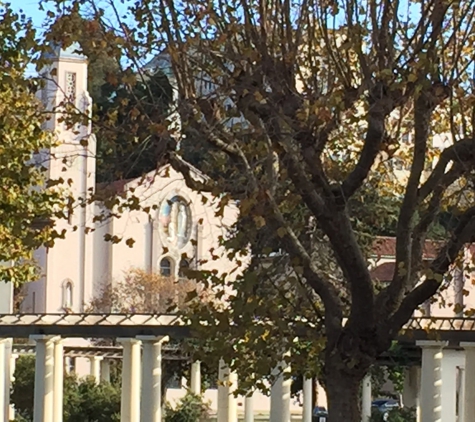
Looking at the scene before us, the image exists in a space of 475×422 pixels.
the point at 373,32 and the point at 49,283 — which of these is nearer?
the point at 373,32

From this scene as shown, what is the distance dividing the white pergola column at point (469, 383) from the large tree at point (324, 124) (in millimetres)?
19279

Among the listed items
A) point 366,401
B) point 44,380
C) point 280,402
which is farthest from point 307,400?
point 44,380

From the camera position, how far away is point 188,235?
7956cm

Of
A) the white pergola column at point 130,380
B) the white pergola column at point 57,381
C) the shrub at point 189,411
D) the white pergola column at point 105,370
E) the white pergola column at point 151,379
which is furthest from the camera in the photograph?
the white pergola column at point 105,370

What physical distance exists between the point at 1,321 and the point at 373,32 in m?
27.7

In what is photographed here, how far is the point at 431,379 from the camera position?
33.7m

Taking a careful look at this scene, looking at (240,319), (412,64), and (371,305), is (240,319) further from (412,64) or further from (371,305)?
(412,64)

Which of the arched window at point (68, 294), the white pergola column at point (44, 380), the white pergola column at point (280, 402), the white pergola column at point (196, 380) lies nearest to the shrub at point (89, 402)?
the white pergola column at point (196, 380)

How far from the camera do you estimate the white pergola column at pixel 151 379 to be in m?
37.1

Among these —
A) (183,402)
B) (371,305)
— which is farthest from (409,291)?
(183,402)

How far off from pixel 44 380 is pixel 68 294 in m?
37.0

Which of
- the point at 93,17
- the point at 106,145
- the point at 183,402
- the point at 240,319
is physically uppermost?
the point at 93,17

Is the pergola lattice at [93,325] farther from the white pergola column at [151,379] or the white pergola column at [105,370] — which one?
the white pergola column at [105,370]

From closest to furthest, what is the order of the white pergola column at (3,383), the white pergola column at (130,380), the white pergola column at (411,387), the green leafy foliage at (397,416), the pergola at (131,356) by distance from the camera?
the white pergola column at (3,383)
the pergola at (131,356)
the white pergola column at (130,380)
the green leafy foliage at (397,416)
the white pergola column at (411,387)
